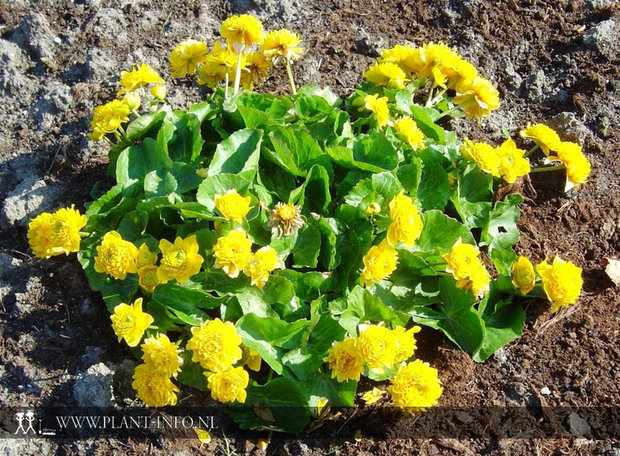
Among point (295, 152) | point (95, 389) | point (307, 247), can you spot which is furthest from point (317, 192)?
point (95, 389)

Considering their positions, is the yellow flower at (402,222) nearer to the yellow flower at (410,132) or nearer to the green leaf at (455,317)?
the green leaf at (455,317)

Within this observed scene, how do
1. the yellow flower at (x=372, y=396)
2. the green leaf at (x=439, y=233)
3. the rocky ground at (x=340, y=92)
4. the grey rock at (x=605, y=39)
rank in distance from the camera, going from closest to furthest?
the yellow flower at (x=372, y=396) → the rocky ground at (x=340, y=92) → the green leaf at (x=439, y=233) → the grey rock at (x=605, y=39)

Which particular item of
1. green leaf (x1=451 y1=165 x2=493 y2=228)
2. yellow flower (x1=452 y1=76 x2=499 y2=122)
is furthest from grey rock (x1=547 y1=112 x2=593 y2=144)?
green leaf (x1=451 y1=165 x2=493 y2=228)

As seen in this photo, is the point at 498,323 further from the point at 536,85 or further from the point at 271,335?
the point at 536,85

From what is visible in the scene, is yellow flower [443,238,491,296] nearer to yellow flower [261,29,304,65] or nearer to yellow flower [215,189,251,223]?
yellow flower [215,189,251,223]

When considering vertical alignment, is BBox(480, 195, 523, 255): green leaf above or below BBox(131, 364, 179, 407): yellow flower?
above

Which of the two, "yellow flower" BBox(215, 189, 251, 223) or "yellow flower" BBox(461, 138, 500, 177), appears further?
"yellow flower" BBox(461, 138, 500, 177)

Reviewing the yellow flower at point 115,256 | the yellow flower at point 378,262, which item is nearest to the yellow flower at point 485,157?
the yellow flower at point 378,262
